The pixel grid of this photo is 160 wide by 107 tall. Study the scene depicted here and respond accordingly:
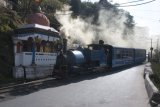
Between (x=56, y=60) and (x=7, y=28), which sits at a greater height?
(x=7, y=28)

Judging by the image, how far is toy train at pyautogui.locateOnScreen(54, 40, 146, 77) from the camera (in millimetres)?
27812

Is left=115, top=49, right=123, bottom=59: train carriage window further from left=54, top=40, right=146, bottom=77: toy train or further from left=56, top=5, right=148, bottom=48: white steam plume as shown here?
left=56, top=5, right=148, bottom=48: white steam plume

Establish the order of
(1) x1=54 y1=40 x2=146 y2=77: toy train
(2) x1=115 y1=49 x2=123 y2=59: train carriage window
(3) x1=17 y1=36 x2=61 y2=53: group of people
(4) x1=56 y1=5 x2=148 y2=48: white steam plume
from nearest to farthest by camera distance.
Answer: (3) x1=17 y1=36 x2=61 y2=53: group of people < (1) x1=54 y1=40 x2=146 y2=77: toy train < (2) x1=115 y1=49 x2=123 y2=59: train carriage window < (4) x1=56 y1=5 x2=148 y2=48: white steam plume

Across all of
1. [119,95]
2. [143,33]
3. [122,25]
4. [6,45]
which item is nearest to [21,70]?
[6,45]

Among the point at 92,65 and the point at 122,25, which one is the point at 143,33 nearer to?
the point at 122,25

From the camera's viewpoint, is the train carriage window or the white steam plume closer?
the train carriage window

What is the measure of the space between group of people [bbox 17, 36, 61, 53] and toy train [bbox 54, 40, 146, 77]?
200 cm

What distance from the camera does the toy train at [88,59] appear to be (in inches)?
1095

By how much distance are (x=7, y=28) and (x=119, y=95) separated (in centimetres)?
1321

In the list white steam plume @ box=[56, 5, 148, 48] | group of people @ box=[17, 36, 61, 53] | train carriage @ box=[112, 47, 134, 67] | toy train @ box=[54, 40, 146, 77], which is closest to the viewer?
group of people @ box=[17, 36, 61, 53]

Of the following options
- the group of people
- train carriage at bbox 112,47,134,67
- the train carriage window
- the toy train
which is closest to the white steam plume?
train carriage at bbox 112,47,134,67

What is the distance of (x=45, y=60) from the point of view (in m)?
28.8

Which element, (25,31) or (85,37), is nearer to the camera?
(25,31)

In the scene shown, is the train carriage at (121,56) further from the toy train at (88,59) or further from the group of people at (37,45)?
the group of people at (37,45)
